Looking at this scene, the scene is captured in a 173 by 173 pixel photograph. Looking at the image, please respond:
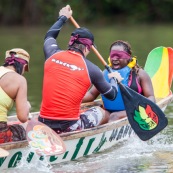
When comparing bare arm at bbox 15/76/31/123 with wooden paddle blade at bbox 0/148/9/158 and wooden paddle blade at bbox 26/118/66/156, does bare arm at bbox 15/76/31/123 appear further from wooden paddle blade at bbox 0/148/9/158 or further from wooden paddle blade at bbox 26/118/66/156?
wooden paddle blade at bbox 0/148/9/158

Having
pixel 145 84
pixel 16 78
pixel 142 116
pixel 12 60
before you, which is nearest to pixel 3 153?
pixel 16 78

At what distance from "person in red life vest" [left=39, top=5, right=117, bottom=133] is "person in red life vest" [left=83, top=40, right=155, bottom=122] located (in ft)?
4.21

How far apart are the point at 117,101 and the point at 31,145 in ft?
7.77

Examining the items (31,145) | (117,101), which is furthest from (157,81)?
(31,145)

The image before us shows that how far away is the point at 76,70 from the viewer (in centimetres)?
956

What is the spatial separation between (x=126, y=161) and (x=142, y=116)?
858mm

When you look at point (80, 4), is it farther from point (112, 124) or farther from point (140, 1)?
point (112, 124)

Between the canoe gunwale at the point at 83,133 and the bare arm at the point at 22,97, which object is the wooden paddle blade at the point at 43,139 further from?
the bare arm at the point at 22,97

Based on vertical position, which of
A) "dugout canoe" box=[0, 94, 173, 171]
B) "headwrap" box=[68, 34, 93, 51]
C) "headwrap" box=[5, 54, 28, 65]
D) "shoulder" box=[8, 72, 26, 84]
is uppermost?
"headwrap" box=[68, 34, 93, 51]

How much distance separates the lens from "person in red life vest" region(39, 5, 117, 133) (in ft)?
31.4

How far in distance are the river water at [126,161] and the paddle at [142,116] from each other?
11.1 inches

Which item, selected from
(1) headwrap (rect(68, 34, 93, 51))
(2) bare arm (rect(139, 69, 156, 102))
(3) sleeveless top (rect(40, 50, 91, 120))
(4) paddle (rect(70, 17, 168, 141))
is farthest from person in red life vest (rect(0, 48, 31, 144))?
(2) bare arm (rect(139, 69, 156, 102))

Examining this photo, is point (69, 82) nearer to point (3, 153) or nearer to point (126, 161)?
point (126, 161)

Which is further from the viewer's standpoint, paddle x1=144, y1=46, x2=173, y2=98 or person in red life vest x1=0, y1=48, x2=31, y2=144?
paddle x1=144, y1=46, x2=173, y2=98
